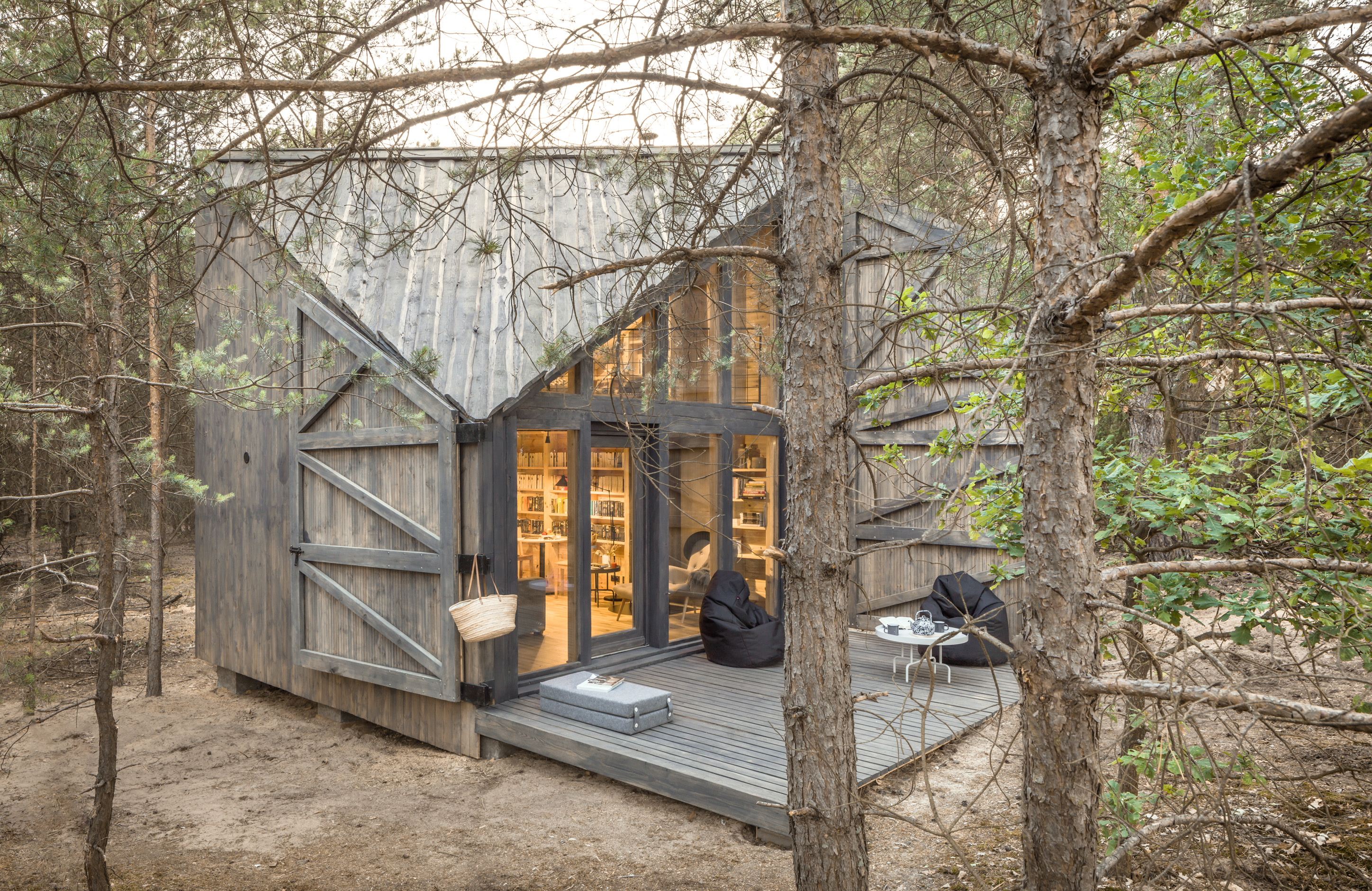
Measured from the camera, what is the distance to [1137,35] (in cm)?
203

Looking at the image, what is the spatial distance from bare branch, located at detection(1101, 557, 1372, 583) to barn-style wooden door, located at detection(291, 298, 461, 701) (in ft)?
14.7

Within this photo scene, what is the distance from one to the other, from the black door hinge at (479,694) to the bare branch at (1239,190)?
5367 millimetres

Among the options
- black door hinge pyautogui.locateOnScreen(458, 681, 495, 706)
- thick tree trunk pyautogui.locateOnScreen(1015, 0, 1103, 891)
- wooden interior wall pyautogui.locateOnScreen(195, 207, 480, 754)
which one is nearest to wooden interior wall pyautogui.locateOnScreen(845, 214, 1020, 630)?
black door hinge pyautogui.locateOnScreen(458, 681, 495, 706)

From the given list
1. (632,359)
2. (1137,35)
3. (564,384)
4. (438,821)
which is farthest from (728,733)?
(1137,35)

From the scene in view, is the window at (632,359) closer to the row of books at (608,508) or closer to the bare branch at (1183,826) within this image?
the row of books at (608,508)

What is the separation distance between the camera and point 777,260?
10.9 ft

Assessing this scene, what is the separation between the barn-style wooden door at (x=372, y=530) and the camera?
6066mm

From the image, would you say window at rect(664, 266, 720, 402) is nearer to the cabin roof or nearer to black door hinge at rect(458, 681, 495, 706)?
the cabin roof

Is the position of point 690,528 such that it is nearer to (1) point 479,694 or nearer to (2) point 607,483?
(2) point 607,483

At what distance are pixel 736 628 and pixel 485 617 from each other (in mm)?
2747

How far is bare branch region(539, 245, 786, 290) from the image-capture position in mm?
3121

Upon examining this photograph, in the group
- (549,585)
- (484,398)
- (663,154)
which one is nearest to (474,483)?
(484,398)

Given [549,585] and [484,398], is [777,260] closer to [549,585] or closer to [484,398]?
[484,398]

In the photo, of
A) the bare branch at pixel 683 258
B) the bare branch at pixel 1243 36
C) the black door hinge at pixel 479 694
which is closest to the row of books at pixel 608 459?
the black door hinge at pixel 479 694
